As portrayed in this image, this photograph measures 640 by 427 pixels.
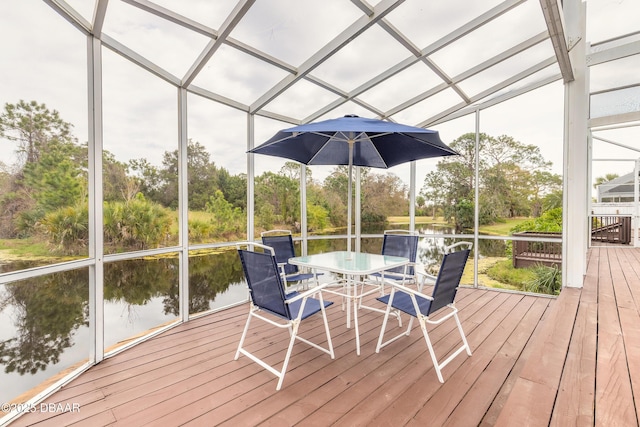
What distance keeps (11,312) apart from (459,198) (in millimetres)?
6069

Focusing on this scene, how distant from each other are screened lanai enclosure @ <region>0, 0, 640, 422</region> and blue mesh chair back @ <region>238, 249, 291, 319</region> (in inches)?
56.3

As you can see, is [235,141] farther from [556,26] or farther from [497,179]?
[497,179]

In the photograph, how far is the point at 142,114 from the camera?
11.3 feet

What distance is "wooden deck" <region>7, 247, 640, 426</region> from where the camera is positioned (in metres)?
1.88

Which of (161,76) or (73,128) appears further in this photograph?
(161,76)

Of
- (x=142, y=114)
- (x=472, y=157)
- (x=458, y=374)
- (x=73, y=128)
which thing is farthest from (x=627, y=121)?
(x=73, y=128)

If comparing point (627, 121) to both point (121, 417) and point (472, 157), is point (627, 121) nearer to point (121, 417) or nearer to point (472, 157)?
point (472, 157)

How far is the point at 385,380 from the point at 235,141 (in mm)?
3736

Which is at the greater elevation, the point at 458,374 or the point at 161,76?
the point at 161,76

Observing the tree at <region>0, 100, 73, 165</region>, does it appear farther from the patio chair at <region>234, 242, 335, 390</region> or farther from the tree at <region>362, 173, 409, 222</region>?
the tree at <region>362, 173, 409, 222</region>

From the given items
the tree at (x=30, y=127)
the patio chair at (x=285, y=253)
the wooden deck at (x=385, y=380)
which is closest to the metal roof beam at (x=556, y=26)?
the wooden deck at (x=385, y=380)

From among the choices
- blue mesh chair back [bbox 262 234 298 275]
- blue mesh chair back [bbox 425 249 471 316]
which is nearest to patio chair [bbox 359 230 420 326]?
blue mesh chair back [bbox 262 234 298 275]

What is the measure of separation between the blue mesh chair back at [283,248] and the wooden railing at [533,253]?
388cm

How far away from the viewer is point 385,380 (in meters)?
2.48
